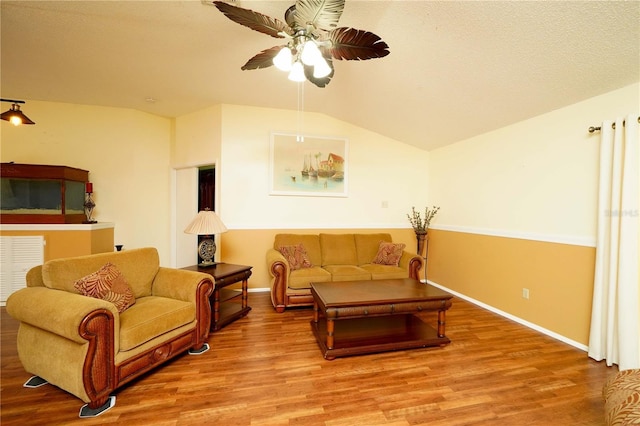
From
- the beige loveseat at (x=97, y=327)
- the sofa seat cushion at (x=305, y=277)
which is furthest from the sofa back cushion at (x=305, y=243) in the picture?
the beige loveseat at (x=97, y=327)

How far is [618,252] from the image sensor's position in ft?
6.97

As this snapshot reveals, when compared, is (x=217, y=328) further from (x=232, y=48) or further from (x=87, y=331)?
(x=232, y=48)

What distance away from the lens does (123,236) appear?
162 inches

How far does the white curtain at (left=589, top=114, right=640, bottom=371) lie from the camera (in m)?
2.04

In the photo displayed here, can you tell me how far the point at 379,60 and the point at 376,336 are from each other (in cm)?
272

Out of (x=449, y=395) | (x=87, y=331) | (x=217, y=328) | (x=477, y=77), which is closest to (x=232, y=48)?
(x=477, y=77)

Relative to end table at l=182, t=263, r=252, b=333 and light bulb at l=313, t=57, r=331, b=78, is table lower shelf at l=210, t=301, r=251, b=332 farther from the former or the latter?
light bulb at l=313, t=57, r=331, b=78

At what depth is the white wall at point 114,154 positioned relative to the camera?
3.77 m

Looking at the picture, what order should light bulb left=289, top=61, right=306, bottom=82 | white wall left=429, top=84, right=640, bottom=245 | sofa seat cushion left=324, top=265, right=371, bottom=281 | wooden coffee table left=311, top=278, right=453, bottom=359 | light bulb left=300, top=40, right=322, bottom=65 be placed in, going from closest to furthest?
light bulb left=300, top=40, right=322, bottom=65
light bulb left=289, top=61, right=306, bottom=82
wooden coffee table left=311, top=278, right=453, bottom=359
white wall left=429, top=84, right=640, bottom=245
sofa seat cushion left=324, top=265, right=371, bottom=281

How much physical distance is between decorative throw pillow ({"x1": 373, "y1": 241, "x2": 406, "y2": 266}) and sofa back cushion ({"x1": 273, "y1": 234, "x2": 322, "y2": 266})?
2.84 ft

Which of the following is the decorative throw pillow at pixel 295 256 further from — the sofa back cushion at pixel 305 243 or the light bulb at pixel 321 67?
the light bulb at pixel 321 67

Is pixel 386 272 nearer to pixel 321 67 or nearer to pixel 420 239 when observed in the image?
pixel 420 239

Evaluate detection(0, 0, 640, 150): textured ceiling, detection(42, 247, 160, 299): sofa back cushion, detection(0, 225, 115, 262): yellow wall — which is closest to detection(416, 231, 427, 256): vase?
detection(0, 0, 640, 150): textured ceiling

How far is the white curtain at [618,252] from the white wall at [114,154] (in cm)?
552
